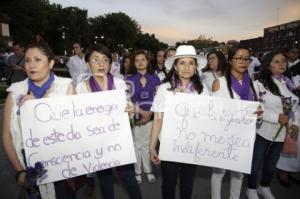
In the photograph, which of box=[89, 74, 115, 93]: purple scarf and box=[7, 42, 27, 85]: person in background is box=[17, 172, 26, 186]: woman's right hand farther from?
box=[7, 42, 27, 85]: person in background

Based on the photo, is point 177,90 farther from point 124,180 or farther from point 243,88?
point 124,180

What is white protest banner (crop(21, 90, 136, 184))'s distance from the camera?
2.72 m

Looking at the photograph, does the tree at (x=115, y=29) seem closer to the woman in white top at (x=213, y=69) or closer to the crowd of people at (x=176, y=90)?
the woman in white top at (x=213, y=69)

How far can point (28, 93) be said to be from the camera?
2.80 m

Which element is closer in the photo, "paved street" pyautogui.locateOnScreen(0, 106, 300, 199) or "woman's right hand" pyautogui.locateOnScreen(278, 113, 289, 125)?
"woman's right hand" pyautogui.locateOnScreen(278, 113, 289, 125)

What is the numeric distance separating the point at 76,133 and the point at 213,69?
13.4 feet

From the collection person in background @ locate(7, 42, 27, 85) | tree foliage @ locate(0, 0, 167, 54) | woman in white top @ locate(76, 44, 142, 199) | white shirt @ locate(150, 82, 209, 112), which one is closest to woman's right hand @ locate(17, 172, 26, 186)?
woman in white top @ locate(76, 44, 142, 199)

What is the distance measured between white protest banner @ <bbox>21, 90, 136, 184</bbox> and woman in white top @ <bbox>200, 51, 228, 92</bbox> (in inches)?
137

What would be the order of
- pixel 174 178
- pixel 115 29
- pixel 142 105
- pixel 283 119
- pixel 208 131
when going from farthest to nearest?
pixel 115 29 < pixel 142 105 < pixel 283 119 < pixel 174 178 < pixel 208 131

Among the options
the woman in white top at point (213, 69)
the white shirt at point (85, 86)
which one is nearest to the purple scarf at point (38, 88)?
the white shirt at point (85, 86)

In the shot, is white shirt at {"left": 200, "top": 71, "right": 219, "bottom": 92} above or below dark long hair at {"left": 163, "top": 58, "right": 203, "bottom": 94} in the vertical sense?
below

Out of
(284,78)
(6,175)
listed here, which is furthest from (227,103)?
(6,175)

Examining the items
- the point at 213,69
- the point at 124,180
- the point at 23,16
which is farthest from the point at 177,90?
the point at 23,16

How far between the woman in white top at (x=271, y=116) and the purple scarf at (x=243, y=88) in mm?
290
